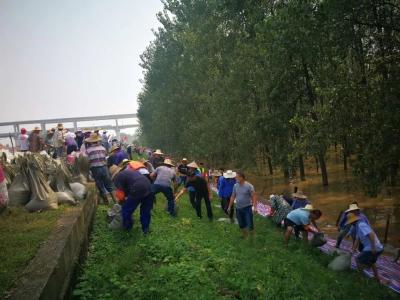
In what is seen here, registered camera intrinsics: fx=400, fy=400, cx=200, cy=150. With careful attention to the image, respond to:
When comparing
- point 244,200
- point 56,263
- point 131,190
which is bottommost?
point 244,200

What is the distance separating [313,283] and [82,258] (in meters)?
4.39

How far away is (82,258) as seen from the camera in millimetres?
7414

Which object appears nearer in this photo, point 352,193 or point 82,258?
point 82,258

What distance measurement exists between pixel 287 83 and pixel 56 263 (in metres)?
18.5

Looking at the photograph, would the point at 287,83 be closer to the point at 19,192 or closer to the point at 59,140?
the point at 59,140

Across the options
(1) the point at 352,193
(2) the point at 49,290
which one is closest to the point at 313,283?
(2) the point at 49,290

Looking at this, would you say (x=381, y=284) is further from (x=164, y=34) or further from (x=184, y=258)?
(x=164, y=34)

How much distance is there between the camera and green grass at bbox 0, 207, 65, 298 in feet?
17.7

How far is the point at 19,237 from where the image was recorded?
672cm

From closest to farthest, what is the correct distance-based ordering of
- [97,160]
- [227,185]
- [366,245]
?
[366,245]
[97,160]
[227,185]

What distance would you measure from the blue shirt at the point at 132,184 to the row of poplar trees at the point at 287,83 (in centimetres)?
689

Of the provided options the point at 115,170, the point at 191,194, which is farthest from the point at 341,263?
the point at 115,170

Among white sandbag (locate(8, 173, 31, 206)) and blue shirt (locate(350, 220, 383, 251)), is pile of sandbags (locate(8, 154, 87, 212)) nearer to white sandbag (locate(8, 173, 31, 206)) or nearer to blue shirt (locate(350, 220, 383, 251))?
white sandbag (locate(8, 173, 31, 206))

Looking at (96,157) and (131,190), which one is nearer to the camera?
(131,190)
